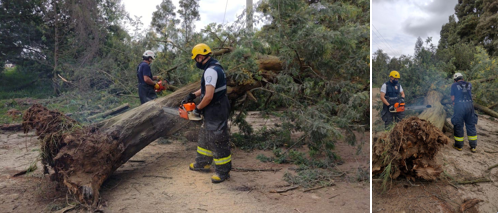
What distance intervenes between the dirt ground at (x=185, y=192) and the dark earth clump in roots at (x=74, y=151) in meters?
0.19

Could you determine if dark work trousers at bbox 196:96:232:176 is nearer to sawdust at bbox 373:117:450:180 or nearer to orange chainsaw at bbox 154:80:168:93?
sawdust at bbox 373:117:450:180

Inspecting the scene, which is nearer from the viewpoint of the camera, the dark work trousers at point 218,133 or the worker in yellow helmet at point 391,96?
the worker in yellow helmet at point 391,96

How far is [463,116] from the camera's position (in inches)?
164

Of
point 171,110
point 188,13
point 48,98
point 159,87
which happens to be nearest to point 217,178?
point 171,110

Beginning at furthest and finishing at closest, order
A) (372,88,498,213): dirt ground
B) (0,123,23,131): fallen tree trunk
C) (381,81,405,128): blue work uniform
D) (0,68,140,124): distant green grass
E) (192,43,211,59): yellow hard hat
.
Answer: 1. (0,123,23,131): fallen tree trunk
2. (0,68,140,124): distant green grass
3. (192,43,211,59): yellow hard hat
4. (381,81,405,128): blue work uniform
5. (372,88,498,213): dirt ground

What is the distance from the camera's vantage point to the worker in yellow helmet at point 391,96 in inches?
123

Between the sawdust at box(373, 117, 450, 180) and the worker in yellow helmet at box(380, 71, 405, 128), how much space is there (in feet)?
0.55

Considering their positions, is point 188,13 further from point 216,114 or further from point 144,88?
point 216,114

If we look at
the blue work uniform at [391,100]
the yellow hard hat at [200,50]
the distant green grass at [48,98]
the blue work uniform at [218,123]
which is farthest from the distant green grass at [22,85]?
the blue work uniform at [391,100]

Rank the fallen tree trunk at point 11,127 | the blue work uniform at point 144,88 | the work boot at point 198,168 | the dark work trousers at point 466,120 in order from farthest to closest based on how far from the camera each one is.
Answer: the fallen tree trunk at point 11,127 → the blue work uniform at point 144,88 → the work boot at point 198,168 → the dark work trousers at point 466,120

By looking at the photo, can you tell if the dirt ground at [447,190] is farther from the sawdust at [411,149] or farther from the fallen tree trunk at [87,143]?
the fallen tree trunk at [87,143]

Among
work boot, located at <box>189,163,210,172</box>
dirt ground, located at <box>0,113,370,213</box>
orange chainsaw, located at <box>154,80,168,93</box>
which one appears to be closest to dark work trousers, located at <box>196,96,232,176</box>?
dirt ground, located at <box>0,113,370,213</box>

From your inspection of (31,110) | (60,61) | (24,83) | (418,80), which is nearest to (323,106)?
(418,80)

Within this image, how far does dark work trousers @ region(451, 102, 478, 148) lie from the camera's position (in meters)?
4.08
